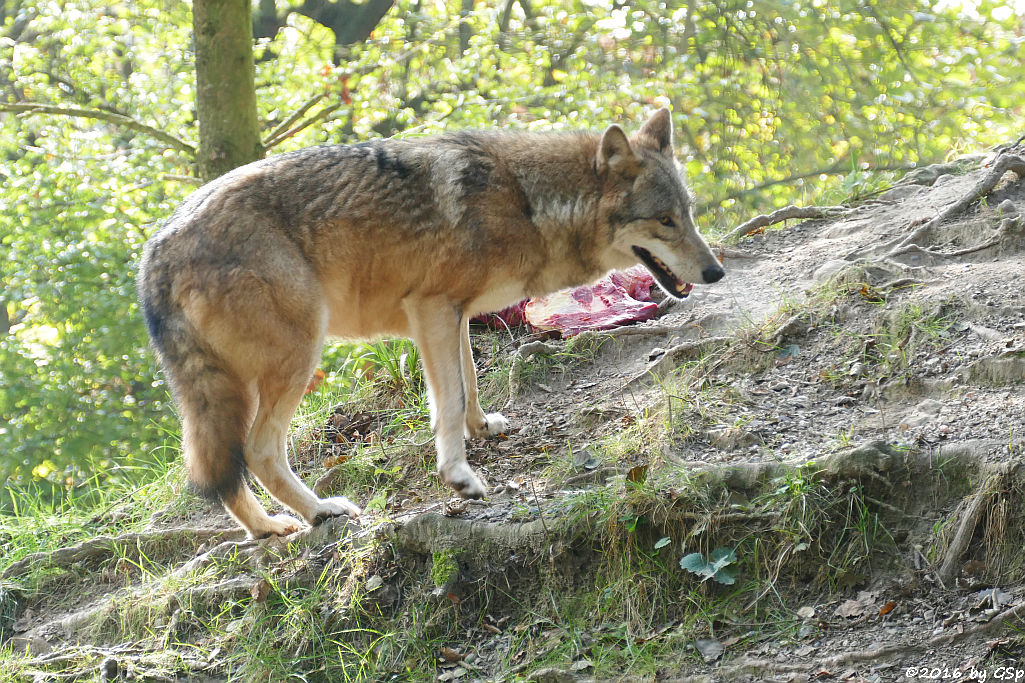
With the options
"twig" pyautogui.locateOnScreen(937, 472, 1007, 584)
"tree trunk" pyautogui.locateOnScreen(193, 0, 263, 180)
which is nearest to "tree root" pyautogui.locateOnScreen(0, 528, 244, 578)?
"tree trunk" pyautogui.locateOnScreen(193, 0, 263, 180)

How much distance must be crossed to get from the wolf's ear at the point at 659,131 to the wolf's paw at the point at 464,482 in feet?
7.11

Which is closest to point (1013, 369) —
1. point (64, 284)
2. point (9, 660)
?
point (9, 660)

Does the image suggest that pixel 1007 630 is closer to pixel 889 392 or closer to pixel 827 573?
pixel 827 573

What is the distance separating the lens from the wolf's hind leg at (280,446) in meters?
4.20

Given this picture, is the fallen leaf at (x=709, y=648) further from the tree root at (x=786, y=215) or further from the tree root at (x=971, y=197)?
the tree root at (x=786, y=215)

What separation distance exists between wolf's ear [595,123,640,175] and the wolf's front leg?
1.16 meters

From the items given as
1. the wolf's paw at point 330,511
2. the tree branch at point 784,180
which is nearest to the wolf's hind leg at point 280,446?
the wolf's paw at point 330,511

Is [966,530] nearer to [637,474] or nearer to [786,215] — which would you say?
[637,474]

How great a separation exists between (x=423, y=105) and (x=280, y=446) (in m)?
9.85

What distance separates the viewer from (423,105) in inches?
521

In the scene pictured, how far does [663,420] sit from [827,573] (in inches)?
46.5

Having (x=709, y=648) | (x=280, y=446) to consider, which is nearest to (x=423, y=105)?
(x=280, y=446)

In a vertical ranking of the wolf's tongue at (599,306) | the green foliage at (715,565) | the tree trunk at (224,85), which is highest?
the tree trunk at (224,85)

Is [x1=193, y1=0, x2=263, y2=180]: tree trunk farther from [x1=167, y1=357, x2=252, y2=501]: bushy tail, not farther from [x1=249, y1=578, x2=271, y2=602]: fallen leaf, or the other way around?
[x1=249, y1=578, x2=271, y2=602]: fallen leaf
